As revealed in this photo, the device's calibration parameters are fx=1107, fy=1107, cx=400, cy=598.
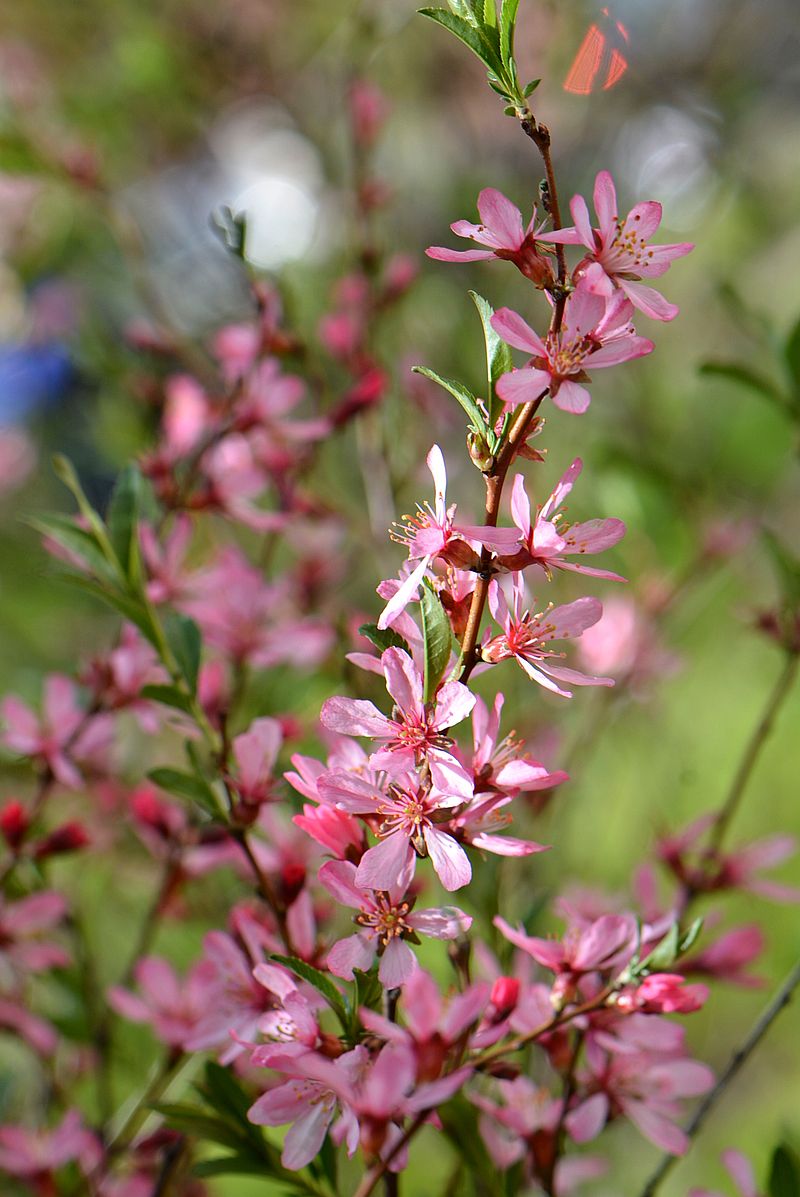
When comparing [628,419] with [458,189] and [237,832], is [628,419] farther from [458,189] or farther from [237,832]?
[237,832]

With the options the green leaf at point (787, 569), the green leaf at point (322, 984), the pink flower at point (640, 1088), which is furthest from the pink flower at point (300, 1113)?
the green leaf at point (787, 569)

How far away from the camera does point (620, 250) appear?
0.32m

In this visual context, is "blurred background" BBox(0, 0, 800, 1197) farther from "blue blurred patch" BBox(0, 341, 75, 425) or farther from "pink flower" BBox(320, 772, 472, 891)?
"pink flower" BBox(320, 772, 472, 891)

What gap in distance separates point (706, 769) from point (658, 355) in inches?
19.8

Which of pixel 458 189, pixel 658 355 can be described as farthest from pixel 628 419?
pixel 458 189

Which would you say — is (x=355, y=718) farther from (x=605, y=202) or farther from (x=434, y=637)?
(x=605, y=202)

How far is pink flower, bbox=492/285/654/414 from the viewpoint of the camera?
297 mm

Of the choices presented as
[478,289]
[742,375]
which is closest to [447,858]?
[742,375]

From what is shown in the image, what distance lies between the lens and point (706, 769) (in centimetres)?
136

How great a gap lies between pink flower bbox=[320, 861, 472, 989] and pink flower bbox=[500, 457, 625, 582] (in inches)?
4.1

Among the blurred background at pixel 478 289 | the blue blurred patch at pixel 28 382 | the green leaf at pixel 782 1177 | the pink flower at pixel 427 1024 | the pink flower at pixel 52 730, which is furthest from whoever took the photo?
the blue blurred patch at pixel 28 382

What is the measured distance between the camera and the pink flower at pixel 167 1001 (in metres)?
0.45

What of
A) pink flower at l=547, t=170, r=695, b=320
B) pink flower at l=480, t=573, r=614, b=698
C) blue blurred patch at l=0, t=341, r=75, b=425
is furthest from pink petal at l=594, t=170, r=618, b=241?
blue blurred patch at l=0, t=341, r=75, b=425

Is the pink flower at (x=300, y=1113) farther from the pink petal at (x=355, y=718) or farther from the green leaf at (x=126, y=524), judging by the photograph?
the green leaf at (x=126, y=524)
